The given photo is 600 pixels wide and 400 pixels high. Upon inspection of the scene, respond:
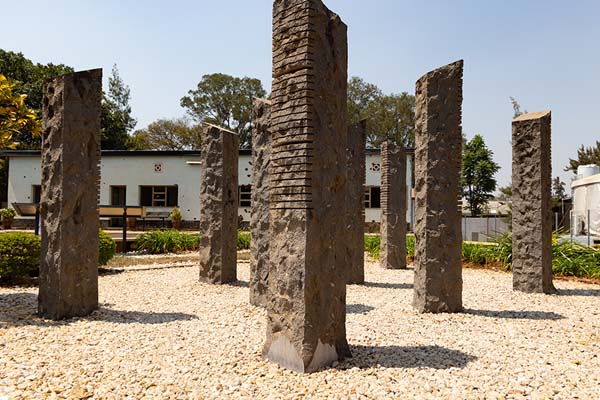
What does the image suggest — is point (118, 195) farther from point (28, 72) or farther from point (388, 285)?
point (388, 285)

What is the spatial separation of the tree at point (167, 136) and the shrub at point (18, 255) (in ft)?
86.4

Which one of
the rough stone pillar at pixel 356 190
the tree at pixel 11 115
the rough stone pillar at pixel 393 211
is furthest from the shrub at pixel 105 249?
the rough stone pillar at pixel 393 211

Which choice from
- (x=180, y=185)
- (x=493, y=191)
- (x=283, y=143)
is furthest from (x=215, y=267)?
(x=493, y=191)

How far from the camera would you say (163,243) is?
1354cm

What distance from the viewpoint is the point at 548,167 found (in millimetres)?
7449

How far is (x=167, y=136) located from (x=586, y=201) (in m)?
27.5

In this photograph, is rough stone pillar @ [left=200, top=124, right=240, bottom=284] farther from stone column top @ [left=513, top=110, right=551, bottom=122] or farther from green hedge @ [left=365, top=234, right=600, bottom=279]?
green hedge @ [left=365, top=234, right=600, bottom=279]

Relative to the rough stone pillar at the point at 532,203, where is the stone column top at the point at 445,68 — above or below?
above

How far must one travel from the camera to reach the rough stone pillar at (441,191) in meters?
5.78

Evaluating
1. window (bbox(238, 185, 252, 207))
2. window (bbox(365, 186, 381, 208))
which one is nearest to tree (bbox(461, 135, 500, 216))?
window (bbox(365, 186, 381, 208))

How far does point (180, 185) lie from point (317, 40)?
66.3 ft

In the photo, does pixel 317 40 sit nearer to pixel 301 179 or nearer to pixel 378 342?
pixel 301 179

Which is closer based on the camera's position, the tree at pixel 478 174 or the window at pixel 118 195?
the window at pixel 118 195

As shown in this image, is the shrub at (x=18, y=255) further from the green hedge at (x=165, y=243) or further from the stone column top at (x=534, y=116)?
the stone column top at (x=534, y=116)
